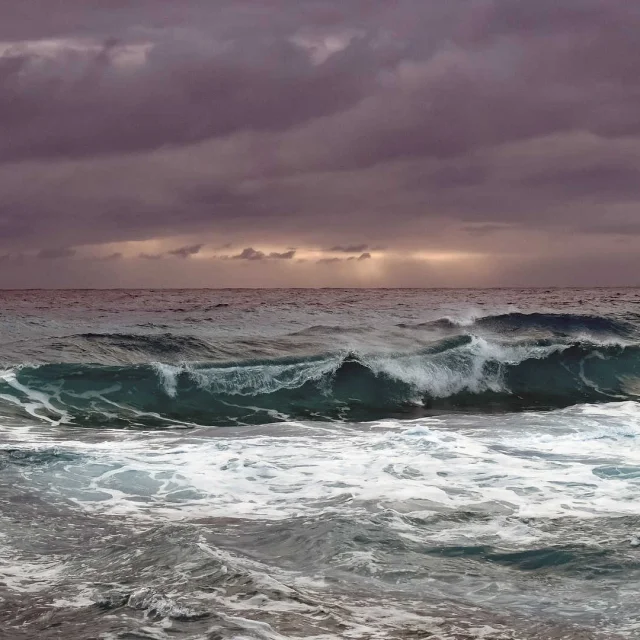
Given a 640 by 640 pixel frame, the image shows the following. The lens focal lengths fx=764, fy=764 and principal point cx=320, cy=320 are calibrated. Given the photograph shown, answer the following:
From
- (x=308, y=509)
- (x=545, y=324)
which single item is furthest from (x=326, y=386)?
(x=545, y=324)

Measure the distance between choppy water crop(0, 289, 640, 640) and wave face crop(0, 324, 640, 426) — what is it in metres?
0.11

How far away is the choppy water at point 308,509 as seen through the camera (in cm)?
538

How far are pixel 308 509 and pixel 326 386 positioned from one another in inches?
522

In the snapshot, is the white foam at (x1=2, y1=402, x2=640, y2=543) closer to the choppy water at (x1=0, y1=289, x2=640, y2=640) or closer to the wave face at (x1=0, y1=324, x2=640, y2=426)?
the choppy water at (x1=0, y1=289, x2=640, y2=640)

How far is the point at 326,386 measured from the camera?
2166cm

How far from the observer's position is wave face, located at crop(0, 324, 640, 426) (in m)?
18.6

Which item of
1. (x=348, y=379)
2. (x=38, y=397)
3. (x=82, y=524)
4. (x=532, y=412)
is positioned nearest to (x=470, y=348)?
(x=348, y=379)

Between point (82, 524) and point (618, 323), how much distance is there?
37.2 m

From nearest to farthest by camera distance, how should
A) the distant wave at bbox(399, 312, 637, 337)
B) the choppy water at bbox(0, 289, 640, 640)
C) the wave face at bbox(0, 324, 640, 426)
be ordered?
1. the choppy water at bbox(0, 289, 640, 640)
2. the wave face at bbox(0, 324, 640, 426)
3. the distant wave at bbox(399, 312, 637, 337)

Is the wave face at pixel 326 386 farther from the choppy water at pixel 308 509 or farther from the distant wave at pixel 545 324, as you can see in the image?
the distant wave at pixel 545 324

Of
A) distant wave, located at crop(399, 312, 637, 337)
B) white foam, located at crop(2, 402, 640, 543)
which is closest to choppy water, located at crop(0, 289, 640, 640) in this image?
white foam, located at crop(2, 402, 640, 543)

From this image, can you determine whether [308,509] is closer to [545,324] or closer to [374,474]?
[374,474]

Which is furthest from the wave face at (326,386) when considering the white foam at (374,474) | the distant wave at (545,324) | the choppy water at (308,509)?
the distant wave at (545,324)

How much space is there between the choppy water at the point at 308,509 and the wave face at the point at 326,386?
109 millimetres
